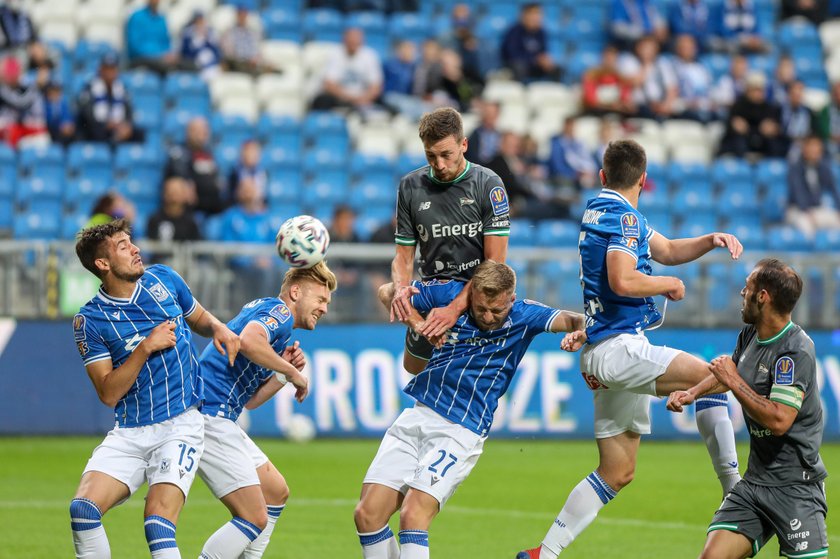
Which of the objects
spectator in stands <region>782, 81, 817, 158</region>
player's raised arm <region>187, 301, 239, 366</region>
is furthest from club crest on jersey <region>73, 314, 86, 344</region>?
spectator in stands <region>782, 81, 817, 158</region>

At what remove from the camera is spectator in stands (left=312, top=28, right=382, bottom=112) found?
60.9ft

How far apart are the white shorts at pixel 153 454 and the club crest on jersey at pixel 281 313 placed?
72 cm

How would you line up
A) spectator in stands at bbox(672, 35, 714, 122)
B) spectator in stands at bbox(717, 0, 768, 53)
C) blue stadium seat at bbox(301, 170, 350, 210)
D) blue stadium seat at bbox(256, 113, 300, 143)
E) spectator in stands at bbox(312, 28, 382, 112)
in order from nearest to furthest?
blue stadium seat at bbox(301, 170, 350, 210) < blue stadium seat at bbox(256, 113, 300, 143) < spectator in stands at bbox(312, 28, 382, 112) < spectator in stands at bbox(672, 35, 714, 122) < spectator in stands at bbox(717, 0, 768, 53)

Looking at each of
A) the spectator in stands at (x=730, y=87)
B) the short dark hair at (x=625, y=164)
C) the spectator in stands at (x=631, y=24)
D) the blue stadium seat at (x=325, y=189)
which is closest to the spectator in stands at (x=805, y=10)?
the spectator in stands at (x=730, y=87)

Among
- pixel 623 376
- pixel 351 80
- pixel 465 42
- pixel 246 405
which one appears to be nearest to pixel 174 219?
pixel 351 80

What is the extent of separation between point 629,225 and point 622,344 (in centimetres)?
69

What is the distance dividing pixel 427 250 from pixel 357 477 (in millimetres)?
5193

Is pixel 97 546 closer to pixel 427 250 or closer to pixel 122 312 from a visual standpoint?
pixel 122 312

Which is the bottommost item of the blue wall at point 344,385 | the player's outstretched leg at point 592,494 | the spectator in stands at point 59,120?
the blue wall at point 344,385

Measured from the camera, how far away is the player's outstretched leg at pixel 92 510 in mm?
6348

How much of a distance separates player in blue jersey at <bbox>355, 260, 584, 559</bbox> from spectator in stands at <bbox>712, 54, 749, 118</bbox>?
45.8ft

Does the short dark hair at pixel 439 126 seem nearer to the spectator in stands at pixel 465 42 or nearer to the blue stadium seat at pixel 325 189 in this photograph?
the blue stadium seat at pixel 325 189

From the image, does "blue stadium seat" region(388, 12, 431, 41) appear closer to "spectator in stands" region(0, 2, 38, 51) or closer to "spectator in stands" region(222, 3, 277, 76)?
"spectator in stands" region(222, 3, 277, 76)

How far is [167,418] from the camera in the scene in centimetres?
669
